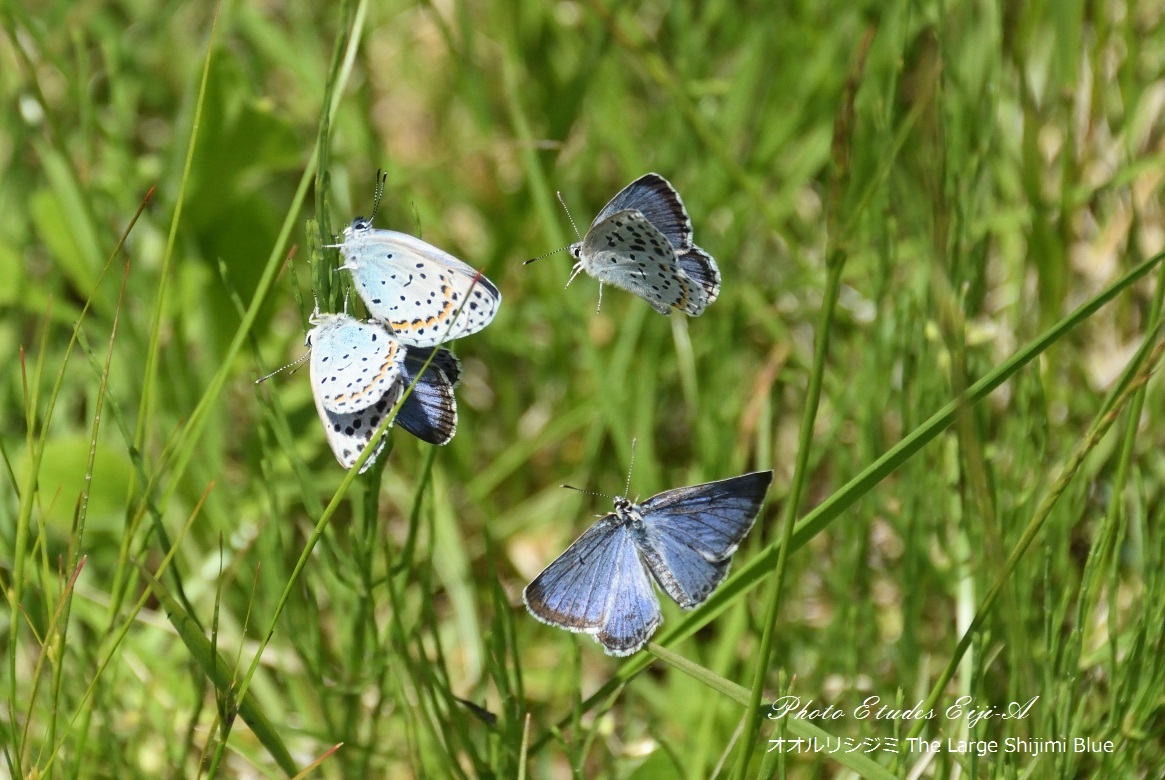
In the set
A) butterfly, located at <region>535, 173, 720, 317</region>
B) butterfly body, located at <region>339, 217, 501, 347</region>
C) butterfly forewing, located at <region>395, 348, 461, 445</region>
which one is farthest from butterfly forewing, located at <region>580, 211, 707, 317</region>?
butterfly forewing, located at <region>395, 348, 461, 445</region>

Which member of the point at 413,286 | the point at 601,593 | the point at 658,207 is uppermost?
the point at 658,207

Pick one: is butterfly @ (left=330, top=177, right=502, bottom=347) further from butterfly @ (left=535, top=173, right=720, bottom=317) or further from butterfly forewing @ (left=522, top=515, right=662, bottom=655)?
butterfly forewing @ (left=522, top=515, right=662, bottom=655)

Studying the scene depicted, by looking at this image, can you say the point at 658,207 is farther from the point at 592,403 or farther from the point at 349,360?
the point at 592,403

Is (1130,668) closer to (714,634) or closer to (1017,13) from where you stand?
(714,634)

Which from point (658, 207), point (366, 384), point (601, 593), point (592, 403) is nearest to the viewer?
A: point (366, 384)

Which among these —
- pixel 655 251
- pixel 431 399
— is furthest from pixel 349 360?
pixel 655 251
